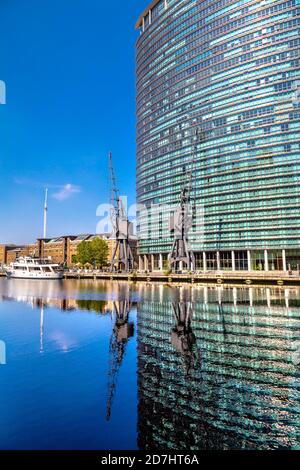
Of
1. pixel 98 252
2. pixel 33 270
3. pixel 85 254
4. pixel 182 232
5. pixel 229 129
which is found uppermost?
pixel 229 129

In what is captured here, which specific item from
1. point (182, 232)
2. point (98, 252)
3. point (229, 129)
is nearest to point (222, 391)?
point (182, 232)

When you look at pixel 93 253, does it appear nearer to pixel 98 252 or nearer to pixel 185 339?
pixel 98 252

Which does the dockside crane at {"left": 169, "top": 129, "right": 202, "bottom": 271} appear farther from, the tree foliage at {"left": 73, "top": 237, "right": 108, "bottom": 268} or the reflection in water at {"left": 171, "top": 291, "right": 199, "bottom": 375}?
the reflection in water at {"left": 171, "top": 291, "right": 199, "bottom": 375}

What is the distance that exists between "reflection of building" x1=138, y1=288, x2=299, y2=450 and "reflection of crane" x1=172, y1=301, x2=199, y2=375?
1.85 feet

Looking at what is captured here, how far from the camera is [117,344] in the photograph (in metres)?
30.6

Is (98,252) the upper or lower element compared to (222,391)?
upper

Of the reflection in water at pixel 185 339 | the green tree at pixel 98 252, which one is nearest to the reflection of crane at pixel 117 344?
the reflection in water at pixel 185 339

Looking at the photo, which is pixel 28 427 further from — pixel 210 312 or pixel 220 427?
pixel 210 312

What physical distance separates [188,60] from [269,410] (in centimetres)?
17500

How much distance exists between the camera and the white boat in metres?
155

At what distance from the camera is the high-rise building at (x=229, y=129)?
131375 mm

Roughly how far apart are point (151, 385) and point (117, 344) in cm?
1133

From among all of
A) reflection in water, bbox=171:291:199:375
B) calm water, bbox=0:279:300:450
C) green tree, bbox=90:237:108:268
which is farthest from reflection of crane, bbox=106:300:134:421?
green tree, bbox=90:237:108:268

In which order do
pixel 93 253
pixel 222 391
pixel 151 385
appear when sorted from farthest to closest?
pixel 93 253 < pixel 151 385 < pixel 222 391
